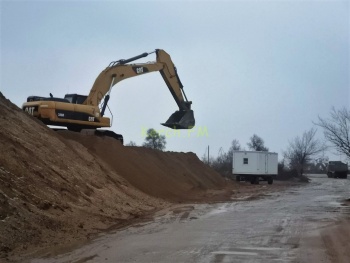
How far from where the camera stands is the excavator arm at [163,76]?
2525 cm

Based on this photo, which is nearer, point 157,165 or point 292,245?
point 292,245

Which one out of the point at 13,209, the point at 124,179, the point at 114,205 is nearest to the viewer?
the point at 13,209

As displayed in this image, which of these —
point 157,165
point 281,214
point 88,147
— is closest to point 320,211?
point 281,214

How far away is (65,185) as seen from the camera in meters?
15.1

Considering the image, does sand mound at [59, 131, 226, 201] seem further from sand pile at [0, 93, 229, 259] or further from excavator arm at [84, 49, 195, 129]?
excavator arm at [84, 49, 195, 129]

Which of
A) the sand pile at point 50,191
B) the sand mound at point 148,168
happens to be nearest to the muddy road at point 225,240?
the sand pile at point 50,191

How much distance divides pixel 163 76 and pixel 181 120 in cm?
314

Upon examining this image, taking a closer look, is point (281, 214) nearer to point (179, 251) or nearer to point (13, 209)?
point (179, 251)

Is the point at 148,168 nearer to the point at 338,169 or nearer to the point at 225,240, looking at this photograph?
the point at 225,240

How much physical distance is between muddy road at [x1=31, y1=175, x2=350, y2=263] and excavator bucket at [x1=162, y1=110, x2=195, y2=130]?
1210cm

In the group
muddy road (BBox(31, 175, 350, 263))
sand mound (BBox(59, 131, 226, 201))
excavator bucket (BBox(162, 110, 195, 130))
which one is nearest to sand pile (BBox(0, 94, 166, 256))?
muddy road (BBox(31, 175, 350, 263))

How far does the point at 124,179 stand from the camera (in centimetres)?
2188

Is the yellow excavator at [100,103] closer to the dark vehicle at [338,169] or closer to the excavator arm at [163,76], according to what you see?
the excavator arm at [163,76]

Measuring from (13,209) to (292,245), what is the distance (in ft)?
20.4
